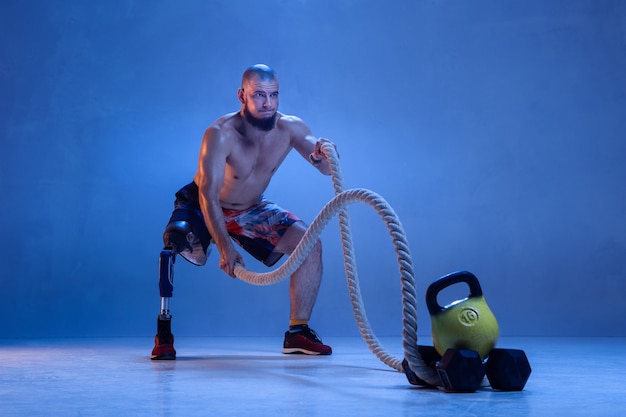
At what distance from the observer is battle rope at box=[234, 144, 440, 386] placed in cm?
219

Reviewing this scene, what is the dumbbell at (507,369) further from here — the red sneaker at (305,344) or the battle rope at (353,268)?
the red sneaker at (305,344)

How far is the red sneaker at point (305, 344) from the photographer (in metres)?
3.50

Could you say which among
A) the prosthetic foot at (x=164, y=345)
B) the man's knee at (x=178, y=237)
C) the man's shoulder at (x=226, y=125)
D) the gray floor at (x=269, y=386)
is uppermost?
the man's shoulder at (x=226, y=125)

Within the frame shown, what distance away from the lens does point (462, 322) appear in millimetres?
2096

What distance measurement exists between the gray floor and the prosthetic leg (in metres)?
0.09

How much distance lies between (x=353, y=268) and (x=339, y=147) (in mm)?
2076

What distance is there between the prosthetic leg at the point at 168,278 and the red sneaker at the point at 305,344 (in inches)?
21.6

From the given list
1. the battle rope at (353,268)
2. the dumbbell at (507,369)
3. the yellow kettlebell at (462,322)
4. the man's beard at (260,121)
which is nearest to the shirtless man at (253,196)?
the man's beard at (260,121)

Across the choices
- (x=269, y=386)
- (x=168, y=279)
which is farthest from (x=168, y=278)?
(x=269, y=386)

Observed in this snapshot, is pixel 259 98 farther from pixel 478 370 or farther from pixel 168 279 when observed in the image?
pixel 478 370

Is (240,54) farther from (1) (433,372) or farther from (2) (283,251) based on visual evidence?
(1) (433,372)

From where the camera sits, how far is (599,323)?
4.85 metres

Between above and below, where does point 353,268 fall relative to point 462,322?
above

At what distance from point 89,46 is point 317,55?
1.38m
